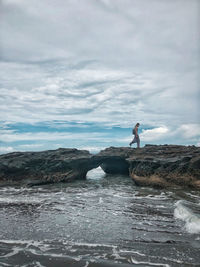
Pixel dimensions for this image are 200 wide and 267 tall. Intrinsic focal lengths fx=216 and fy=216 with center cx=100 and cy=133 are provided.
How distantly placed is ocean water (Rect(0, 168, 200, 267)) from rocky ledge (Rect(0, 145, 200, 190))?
7.02 m

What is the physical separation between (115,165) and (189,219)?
35.2 meters

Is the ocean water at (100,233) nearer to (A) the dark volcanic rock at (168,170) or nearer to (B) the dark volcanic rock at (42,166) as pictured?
(A) the dark volcanic rock at (168,170)

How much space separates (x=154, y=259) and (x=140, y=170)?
22997mm

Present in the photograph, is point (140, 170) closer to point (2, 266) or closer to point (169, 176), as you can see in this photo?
point (169, 176)

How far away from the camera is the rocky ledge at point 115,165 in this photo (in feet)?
90.3

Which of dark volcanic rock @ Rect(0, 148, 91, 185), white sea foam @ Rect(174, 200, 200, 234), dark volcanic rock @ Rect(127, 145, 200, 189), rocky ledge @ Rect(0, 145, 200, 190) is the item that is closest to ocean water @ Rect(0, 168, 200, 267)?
white sea foam @ Rect(174, 200, 200, 234)

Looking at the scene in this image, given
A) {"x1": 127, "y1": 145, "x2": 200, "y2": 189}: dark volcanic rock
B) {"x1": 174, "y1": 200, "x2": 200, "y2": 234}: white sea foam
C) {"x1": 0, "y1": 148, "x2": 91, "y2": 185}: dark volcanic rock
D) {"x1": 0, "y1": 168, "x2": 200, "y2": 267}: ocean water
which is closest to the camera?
{"x1": 0, "y1": 168, "x2": 200, "y2": 267}: ocean water

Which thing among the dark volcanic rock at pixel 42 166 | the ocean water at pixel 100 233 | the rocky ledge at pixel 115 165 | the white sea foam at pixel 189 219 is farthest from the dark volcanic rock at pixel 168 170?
the dark volcanic rock at pixel 42 166

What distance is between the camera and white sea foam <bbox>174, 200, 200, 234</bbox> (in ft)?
41.5

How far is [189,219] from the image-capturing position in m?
14.0

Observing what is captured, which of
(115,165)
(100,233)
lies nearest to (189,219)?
(100,233)

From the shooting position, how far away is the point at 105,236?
11.9 m

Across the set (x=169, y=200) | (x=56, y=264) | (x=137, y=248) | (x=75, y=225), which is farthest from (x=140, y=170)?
(x=56, y=264)

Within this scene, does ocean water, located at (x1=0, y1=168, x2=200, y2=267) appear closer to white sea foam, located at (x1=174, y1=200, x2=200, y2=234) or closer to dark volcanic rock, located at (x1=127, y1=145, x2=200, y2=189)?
white sea foam, located at (x1=174, y1=200, x2=200, y2=234)
